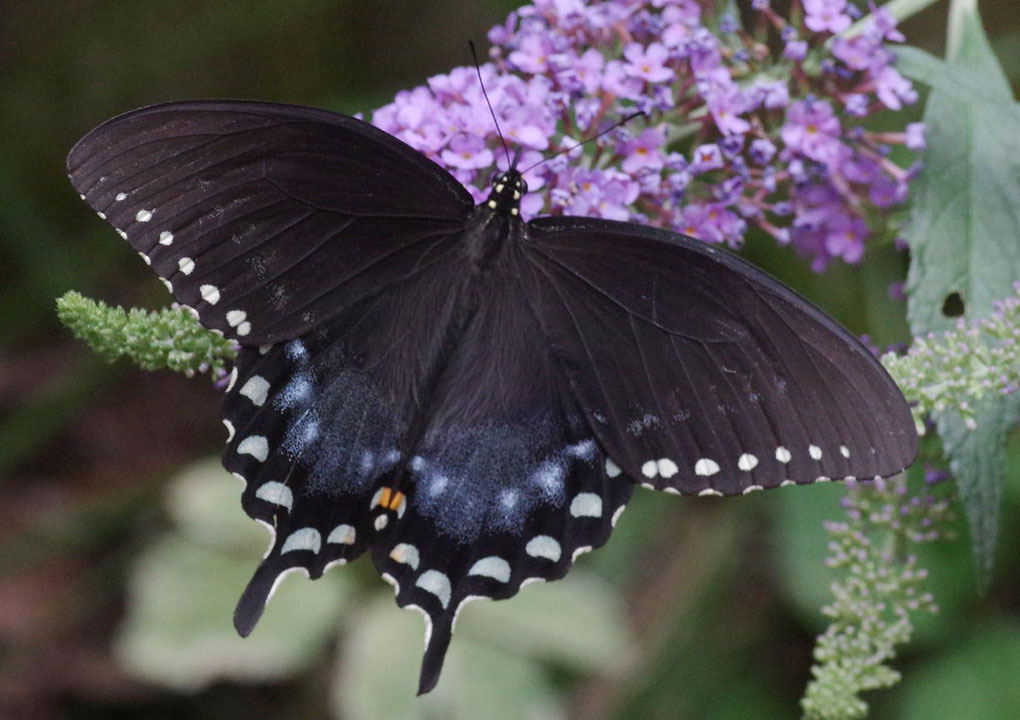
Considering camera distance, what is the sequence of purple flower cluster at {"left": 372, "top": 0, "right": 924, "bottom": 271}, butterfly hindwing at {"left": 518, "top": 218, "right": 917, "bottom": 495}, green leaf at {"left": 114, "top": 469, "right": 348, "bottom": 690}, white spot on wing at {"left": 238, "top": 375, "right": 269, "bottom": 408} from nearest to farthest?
butterfly hindwing at {"left": 518, "top": 218, "right": 917, "bottom": 495}
white spot on wing at {"left": 238, "top": 375, "right": 269, "bottom": 408}
purple flower cluster at {"left": 372, "top": 0, "right": 924, "bottom": 271}
green leaf at {"left": 114, "top": 469, "right": 348, "bottom": 690}

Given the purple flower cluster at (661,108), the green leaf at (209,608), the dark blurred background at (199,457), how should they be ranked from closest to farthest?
the purple flower cluster at (661,108), the green leaf at (209,608), the dark blurred background at (199,457)

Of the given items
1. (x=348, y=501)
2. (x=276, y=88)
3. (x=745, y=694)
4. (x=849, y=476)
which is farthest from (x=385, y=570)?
(x=276, y=88)

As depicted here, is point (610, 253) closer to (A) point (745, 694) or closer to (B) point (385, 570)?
(B) point (385, 570)

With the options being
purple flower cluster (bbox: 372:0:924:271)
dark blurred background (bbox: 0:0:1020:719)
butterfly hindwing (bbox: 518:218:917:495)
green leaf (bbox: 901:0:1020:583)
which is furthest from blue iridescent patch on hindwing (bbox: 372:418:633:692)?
dark blurred background (bbox: 0:0:1020:719)

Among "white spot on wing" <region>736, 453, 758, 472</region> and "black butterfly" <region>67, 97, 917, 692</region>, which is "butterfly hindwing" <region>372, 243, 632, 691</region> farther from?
"white spot on wing" <region>736, 453, 758, 472</region>

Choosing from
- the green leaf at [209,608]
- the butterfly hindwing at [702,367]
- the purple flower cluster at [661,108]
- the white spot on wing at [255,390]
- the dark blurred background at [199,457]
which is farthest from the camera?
the dark blurred background at [199,457]

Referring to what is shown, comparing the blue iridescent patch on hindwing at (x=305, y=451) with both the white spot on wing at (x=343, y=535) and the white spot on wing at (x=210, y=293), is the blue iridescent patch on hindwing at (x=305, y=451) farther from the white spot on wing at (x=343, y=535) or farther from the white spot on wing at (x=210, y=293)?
the white spot on wing at (x=210, y=293)

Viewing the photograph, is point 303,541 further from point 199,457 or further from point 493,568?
point 199,457

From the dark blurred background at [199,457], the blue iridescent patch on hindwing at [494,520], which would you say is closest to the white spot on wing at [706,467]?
the blue iridescent patch on hindwing at [494,520]
